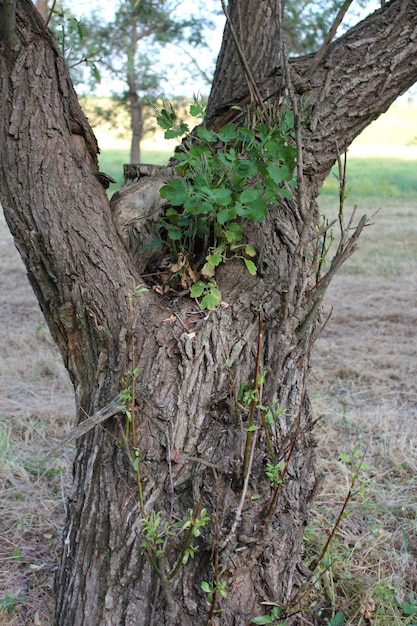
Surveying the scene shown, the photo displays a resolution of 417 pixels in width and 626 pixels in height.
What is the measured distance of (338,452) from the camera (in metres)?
3.09

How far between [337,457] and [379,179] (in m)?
16.0

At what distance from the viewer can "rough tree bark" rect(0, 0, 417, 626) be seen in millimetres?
1606

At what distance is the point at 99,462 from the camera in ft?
5.58

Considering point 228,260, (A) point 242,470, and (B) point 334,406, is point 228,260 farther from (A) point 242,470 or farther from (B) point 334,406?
(B) point 334,406

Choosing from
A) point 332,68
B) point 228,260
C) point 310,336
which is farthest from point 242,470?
point 332,68

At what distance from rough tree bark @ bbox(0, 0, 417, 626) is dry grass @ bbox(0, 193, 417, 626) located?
0.92ft

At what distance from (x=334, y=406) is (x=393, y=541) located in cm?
124

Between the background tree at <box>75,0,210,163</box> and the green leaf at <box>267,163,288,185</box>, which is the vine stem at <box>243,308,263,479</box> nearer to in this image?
the green leaf at <box>267,163,288,185</box>

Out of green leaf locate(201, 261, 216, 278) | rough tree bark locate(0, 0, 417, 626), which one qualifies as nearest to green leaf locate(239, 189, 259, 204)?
rough tree bark locate(0, 0, 417, 626)

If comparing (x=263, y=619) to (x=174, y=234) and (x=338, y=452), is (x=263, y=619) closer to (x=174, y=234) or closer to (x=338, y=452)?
(x=174, y=234)

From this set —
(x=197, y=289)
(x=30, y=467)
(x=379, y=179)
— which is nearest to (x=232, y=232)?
(x=197, y=289)

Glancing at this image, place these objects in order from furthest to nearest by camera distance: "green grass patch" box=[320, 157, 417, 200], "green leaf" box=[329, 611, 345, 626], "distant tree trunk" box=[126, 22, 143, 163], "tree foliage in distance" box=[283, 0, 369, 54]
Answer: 1. "green grass patch" box=[320, 157, 417, 200]
2. "distant tree trunk" box=[126, 22, 143, 163]
3. "tree foliage in distance" box=[283, 0, 369, 54]
4. "green leaf" box=[329, 611, 345, 626]

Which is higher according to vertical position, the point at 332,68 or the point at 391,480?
the point at 332,68

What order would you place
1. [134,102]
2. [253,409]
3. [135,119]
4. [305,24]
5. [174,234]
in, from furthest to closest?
1. [135,119]
2. [134,102]
3. [305,24]
4. [174,234]
5. [253,409]
